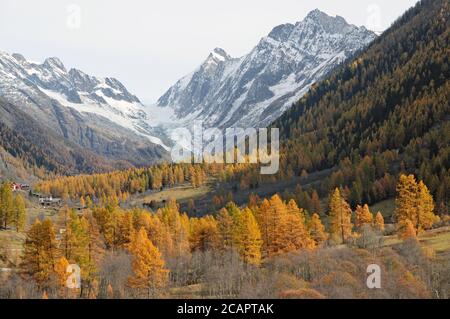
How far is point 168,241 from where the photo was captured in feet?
372

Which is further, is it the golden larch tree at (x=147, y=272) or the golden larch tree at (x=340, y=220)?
the golden larch tree at (x=340, y=220)

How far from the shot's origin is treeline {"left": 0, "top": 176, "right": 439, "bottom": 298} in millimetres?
88250

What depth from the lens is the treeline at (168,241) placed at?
290 ft

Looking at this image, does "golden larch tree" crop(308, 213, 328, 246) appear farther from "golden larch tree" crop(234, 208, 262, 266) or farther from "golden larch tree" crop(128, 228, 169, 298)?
"golden larch tree" crop(128, 228, 169, 298)

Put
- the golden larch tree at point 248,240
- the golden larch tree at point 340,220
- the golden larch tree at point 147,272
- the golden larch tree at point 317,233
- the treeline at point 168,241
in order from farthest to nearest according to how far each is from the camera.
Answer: the golden larch tree at point 340,220 < the golden larch tree at point 317,233 < the golden larch tree at point 248,240 < the treeline at point 168,241 < the golden larch tree at point 147,272

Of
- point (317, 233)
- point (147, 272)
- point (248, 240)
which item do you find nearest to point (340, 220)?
point (317, 233)

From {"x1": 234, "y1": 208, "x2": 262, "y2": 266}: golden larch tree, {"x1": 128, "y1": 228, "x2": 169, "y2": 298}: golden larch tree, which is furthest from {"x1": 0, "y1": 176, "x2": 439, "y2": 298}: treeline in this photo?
{"x1": 128, "y1": 228, "x2": 169, "y2": 298}: golden larch tree

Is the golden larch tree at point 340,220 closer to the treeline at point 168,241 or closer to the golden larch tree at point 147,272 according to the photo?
the treeline at point 168,241

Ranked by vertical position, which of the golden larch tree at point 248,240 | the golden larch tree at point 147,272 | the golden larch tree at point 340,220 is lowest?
the golden larch tree at point 147,272

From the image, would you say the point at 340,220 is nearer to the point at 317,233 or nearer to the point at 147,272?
the point at 317,233

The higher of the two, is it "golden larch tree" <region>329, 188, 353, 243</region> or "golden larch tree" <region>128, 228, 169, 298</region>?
"golden larch tree" <region>329, 188, 353, 243</region>

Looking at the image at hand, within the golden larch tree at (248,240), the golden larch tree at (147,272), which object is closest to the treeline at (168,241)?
the golden larch tree at (248,240)

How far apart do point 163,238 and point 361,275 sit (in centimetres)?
5515

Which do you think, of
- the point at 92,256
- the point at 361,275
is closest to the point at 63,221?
the point at 92,256
